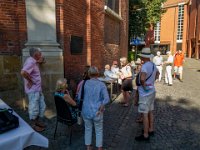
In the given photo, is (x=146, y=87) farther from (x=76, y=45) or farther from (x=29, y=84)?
(x=76, y=45)

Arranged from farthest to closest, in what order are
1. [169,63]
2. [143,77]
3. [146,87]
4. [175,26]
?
[175,26]
[169,63]
[146,87]
[143,77]

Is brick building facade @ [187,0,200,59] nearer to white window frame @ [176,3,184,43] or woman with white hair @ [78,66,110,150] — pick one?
white window frame @ [176,3,184,43]

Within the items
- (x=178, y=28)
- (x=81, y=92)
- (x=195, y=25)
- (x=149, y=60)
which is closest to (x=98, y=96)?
(x=81, y=92)

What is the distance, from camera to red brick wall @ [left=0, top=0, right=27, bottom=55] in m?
6.41

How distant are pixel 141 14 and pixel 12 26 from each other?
54.5 feet

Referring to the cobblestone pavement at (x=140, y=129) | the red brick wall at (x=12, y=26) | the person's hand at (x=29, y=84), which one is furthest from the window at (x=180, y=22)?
the person's hand at (x=29, y=84)

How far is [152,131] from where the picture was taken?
5.09 metres

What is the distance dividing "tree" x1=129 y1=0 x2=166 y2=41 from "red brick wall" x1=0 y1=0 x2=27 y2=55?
621 inches

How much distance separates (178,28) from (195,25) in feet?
29.0

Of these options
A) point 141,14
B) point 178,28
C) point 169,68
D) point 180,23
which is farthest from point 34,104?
point 180,23

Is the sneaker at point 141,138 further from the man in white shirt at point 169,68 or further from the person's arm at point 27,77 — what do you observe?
the man in white shirt at point 169,68

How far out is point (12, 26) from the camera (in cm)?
657

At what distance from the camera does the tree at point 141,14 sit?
21.1 m

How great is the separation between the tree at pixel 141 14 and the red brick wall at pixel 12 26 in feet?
51.7
